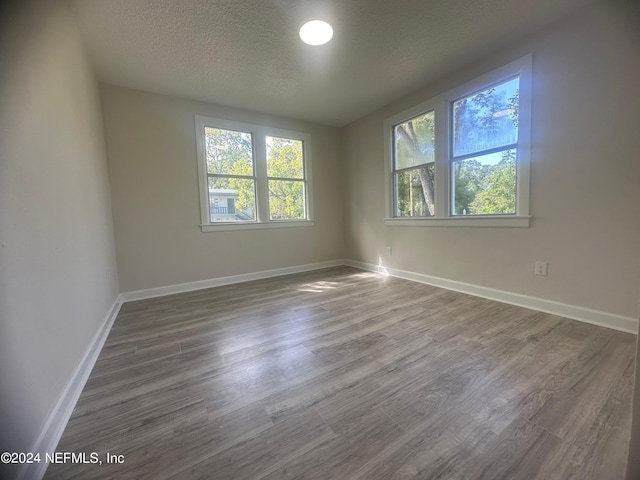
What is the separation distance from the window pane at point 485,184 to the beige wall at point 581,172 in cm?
20

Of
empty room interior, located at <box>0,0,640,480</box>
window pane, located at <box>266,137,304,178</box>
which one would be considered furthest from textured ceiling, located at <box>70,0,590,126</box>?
window pane, located at <box>266,137,304,178</box>

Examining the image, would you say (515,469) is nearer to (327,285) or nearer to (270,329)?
(270,329)

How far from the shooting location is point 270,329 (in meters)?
2.17

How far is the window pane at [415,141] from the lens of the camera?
3248mm

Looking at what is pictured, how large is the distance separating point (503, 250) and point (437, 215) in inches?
32.0

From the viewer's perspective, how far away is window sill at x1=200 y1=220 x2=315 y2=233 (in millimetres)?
3572

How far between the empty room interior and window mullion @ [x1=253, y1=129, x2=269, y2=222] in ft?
0.10

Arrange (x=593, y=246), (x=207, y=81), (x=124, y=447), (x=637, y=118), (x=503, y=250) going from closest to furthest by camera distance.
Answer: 1. (x=124, y=447)
2. (x=637, y=118)
3. (x=593, y=246)
4. (x=503, y=250)
5. (x=207, y=81)

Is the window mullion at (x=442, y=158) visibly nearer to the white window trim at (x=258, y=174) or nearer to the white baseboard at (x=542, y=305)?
the white baseboard at (x=542, y=305)

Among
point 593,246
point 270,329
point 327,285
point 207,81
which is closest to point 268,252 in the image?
point 327,285

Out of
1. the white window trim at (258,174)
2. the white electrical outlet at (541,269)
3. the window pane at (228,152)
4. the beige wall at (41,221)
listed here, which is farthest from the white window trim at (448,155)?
the beige wall at (41,221)

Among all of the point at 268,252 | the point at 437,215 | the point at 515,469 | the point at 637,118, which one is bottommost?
the point at 515,469

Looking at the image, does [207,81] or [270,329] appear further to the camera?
[207,81]

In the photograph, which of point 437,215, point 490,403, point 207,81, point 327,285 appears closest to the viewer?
point 490,403
